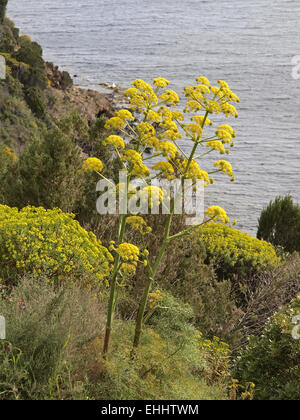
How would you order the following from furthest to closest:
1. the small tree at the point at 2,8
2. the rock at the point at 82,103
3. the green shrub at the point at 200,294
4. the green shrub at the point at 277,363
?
1. the small tree at the point at 2,8
2. the rock at the point at 82,103
3. the green shrub at the point at 200,294
4. the green shrub at the point at 277,363

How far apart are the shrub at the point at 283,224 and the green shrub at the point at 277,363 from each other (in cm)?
922

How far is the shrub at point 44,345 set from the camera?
3.68m

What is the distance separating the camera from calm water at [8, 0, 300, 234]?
102 feet

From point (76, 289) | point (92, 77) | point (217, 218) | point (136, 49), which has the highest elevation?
point (136, 49)

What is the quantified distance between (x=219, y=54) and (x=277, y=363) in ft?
191

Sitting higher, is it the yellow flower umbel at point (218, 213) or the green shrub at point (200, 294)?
the yellow flower umbel at point (218, 213)

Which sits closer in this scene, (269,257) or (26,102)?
(269,257)

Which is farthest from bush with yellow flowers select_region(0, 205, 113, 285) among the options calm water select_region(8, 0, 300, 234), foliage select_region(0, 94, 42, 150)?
foliage select_region(0, 94, 42, 150)

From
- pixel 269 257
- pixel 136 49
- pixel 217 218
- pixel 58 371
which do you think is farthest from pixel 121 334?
pixel 136 49

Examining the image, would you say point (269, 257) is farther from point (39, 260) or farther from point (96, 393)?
point (96, 393)

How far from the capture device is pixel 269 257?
9617 mm

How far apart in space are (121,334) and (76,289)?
63 centimetres

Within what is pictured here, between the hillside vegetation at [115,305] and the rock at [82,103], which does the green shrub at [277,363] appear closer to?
the hillside vegetation at [115,305]

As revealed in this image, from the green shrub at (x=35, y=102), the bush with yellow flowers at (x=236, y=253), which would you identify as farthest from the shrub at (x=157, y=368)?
the green shrub at (x=35, y=102)
